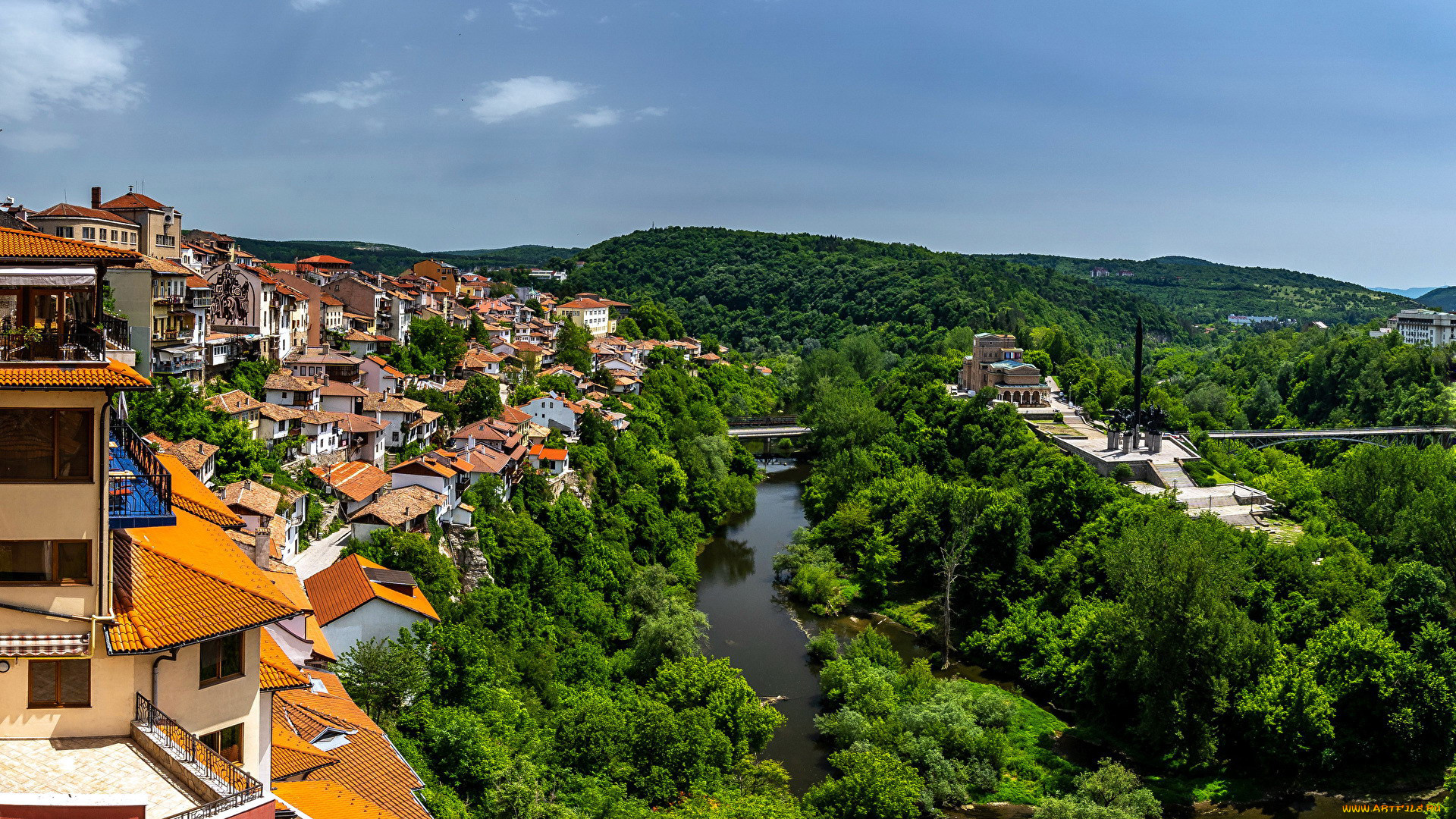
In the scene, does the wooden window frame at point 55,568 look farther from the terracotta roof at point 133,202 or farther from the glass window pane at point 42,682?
the terracotta roof at point 133,202

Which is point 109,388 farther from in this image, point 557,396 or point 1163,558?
point 557,396

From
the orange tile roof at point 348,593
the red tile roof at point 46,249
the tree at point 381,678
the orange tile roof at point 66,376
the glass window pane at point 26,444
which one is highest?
the red tile roof at point 46,249

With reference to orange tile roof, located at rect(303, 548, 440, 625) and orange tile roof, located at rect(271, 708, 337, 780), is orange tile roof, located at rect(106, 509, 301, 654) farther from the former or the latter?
orange tile roof, located at rect(303, 548, 440, 625)

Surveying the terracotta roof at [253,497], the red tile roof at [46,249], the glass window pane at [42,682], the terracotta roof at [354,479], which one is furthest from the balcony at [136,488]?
the terracotta roof at [354,479]

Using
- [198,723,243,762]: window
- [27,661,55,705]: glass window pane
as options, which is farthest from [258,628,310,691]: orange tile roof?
[27,661,55,705]: glass window pane

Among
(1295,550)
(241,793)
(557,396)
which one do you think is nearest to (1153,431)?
(1295,550)

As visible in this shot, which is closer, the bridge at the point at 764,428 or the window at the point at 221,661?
the window at the point at 221,661

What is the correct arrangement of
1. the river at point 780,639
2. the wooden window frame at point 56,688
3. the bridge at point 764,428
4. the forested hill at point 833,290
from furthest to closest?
the forested hill at point 833,290
the bridge at point 764,428
the river at point 780,639
the wooden window frame at point 56,688
